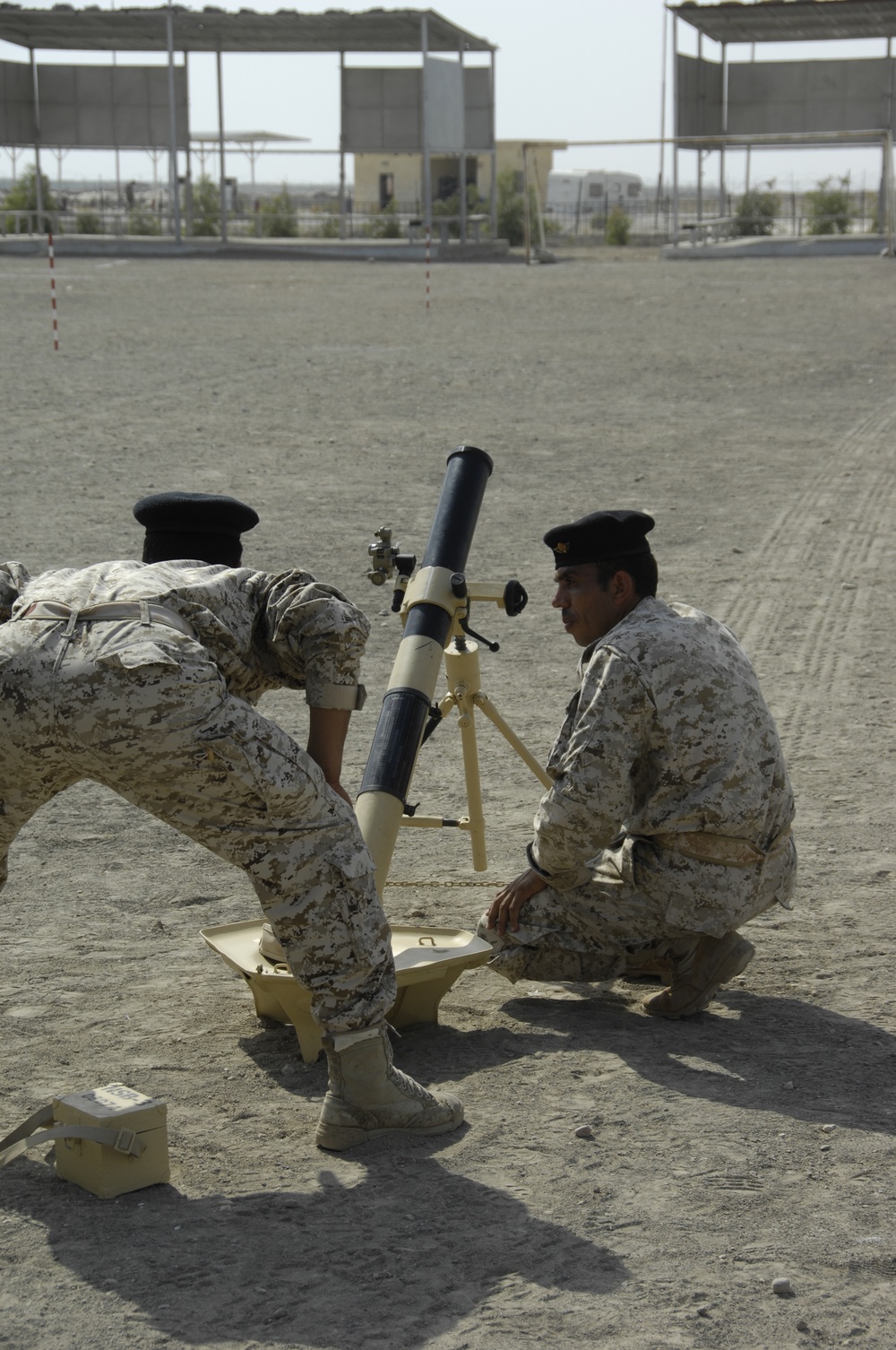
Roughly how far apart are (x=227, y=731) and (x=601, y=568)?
135cm

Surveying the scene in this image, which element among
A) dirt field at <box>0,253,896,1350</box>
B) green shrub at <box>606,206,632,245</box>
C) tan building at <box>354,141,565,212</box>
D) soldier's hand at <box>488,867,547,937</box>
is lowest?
dirt field at <box>0,253,896,1350</box>

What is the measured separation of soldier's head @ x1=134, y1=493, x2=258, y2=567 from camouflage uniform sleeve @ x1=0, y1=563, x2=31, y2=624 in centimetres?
28

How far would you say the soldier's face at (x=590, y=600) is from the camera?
4.09 m


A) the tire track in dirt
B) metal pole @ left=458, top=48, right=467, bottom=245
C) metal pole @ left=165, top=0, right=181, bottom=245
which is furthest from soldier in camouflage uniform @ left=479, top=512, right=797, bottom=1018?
metal pole @ left=165, top=0, right=181, bottom=245

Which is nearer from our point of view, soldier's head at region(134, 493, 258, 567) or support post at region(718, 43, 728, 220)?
soldier's head at region(134, 493, 258, 567)

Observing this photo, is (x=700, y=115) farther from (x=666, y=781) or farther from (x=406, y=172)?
(x=666, y=781)

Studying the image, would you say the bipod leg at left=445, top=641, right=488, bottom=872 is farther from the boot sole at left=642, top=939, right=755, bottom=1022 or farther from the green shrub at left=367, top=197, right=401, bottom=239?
the green shrub at left=367, top=197, right=401, bottom=239

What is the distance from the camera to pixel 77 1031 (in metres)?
4.02

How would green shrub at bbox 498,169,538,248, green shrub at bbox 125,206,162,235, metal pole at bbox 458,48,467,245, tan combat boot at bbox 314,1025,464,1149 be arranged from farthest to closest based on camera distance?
green shrub at bbox 498,169,538,248
green shrub at bbox 125,206,162,235
metal pole at bbox 458,48,467,245
tan combat boot at bbox 314,1025,464,1149

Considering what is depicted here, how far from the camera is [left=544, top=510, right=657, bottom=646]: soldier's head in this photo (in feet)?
13.2

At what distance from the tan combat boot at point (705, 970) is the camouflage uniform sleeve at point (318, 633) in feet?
4.27

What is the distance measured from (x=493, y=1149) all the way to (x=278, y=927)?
0.70 meters

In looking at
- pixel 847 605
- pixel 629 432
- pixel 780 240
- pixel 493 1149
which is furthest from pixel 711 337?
pixel 780 240

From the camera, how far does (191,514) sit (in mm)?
3490
